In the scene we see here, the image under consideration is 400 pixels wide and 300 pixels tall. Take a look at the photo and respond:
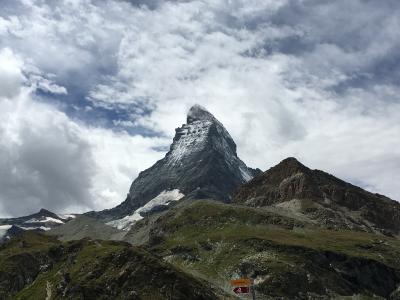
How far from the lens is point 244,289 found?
69.7 metres
